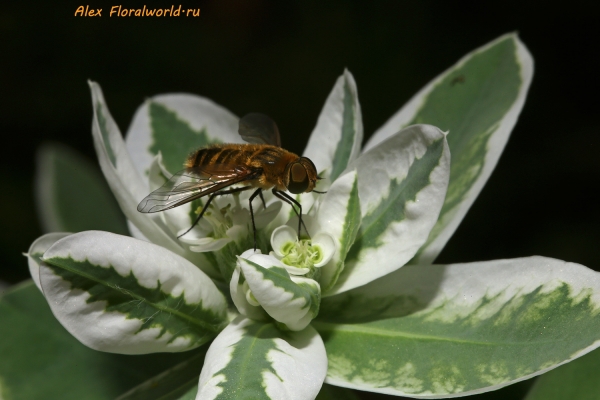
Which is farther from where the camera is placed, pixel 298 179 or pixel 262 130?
pixel 262 130

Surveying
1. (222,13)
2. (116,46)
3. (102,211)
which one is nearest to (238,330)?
(102,211)

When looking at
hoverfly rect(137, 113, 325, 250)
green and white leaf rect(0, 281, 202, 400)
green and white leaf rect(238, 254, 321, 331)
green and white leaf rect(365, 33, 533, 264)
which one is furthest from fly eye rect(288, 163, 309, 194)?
green and white leaf rect(0, 281, 202, 400)

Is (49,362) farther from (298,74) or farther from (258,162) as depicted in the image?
(298,74)

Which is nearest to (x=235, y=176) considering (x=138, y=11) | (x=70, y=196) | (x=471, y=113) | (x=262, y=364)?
(x=262, y=364)

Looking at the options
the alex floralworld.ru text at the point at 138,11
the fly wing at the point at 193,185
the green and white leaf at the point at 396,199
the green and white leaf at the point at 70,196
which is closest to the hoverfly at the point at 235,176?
the fly wing at the point at 193,185

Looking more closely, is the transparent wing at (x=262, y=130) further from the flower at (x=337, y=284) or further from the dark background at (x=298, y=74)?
the dark background at (x=298, y=74)

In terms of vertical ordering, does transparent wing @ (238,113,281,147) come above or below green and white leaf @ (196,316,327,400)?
above

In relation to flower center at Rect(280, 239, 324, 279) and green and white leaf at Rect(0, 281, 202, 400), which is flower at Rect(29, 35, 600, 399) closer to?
flower center at Rect(280, 239, 324, 279)
